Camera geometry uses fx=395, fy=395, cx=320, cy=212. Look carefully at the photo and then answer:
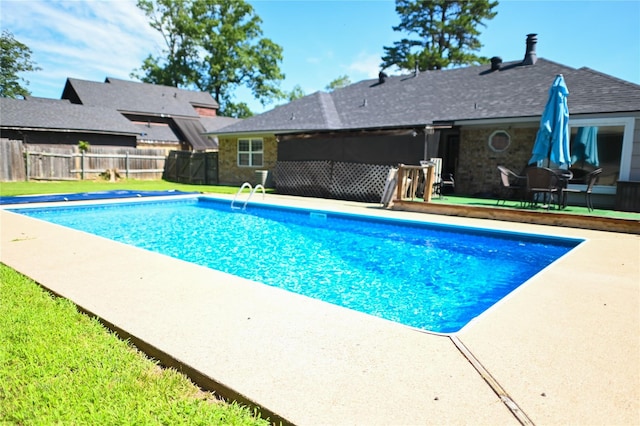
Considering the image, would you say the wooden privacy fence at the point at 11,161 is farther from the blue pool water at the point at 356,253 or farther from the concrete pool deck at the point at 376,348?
the concrete pool deck at the point at 376,348

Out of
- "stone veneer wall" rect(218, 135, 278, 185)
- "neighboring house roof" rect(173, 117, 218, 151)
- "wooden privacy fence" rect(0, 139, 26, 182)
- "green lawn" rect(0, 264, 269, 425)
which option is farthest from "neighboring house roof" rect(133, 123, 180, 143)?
"green lawn" rect(0, 264, 269, 425)

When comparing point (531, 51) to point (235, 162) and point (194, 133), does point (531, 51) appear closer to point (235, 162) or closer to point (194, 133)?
point (235, 162)

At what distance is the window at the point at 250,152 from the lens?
19.0 metres

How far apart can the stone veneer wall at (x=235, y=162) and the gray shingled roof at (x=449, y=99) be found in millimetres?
791

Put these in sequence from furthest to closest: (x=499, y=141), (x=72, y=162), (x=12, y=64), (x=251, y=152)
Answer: (x=12, y=64), (x=72, y=162), (x=251, y=152), (x=499, y=141)

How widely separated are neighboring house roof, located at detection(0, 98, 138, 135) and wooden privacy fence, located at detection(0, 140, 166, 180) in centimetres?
125

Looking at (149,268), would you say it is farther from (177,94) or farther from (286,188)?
(177,94)

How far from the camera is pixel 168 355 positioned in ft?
7.84

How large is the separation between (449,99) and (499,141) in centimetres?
334

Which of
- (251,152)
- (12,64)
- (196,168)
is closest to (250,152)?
(251,152)

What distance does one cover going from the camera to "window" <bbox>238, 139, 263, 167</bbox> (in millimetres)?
19047

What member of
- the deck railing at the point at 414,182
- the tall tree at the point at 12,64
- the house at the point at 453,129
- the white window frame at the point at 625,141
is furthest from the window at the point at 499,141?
the tall tree at the point at 12,64

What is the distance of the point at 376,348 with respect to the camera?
2.58 meters

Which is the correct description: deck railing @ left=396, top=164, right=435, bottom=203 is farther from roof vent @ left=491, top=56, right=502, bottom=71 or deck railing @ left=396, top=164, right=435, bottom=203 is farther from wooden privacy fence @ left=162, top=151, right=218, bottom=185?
wooden privacy fence @ left=162, top=151, right=218, bottom=185
